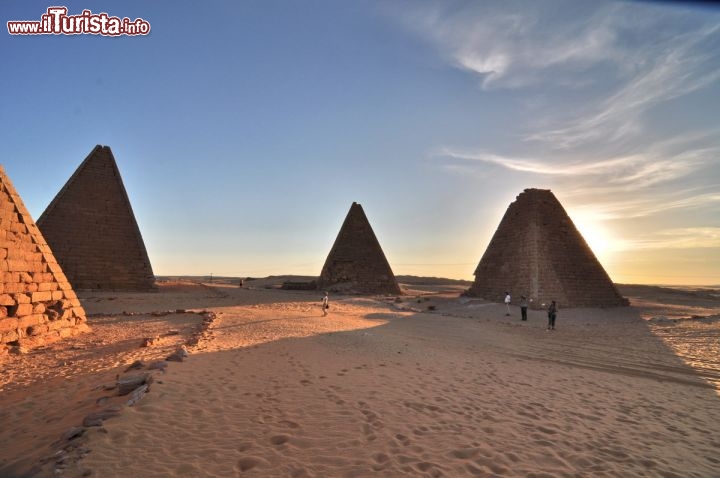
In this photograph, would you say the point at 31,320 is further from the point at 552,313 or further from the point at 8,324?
the point at 552,313

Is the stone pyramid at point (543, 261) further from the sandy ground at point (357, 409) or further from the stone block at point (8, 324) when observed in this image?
the stone block at point (8, 324)

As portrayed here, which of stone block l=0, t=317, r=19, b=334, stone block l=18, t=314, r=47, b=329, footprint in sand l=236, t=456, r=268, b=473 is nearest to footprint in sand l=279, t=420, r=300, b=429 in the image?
footprint in sand l=236, t=456, r=268, b=473

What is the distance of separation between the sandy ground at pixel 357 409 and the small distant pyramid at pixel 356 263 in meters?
20.4

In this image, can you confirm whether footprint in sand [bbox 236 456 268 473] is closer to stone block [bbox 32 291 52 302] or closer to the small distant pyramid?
stone block [bbox 32 291 52 302]

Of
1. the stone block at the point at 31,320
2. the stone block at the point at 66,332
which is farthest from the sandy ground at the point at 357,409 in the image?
the stone block at the point at 31,320

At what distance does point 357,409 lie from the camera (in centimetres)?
532

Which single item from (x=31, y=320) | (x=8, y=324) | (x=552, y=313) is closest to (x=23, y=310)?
(x=31, y=320)

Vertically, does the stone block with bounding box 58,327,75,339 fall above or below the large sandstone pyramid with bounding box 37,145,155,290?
below

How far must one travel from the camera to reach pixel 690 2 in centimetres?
407

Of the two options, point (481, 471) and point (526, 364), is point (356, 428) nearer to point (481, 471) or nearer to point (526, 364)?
point (481, 471)

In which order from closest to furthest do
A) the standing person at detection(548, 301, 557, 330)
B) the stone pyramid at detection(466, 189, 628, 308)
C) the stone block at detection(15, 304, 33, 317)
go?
the stone block at detection(15, 304, 33, 317), the standing person at detection(548, 301, 557, 330), the stone pyramid at detection(466, 189, 628, 308)

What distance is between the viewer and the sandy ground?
3.81 meters

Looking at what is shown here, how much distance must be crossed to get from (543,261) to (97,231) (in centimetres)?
2531

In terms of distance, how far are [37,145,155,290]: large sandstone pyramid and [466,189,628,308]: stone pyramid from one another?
2174cm
